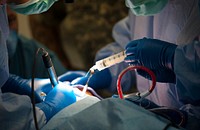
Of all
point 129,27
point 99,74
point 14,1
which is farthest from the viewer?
point 129,27

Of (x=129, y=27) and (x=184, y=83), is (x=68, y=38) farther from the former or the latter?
(x=184, y=83)

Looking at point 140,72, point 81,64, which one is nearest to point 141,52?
point 140,72

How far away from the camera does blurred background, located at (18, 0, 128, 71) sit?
348 cm

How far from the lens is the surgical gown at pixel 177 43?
Result: 1261mm

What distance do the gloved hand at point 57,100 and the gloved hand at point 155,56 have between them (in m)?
0.32

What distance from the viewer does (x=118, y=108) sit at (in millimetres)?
1162

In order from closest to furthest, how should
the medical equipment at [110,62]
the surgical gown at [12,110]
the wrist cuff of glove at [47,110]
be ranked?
1. the surgical gown at [12,110]
2. the wrist cuff of glove at [47,110]
3. the medical equipment at [110,62]

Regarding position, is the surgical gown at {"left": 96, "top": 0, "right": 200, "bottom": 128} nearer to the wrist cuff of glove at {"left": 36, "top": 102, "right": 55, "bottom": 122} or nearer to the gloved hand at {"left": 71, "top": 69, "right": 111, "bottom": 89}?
the gloved hand at {"left": 71, "top": 69, "right": 111, "bottom": 89}

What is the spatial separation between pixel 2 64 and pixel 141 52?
0.59 metres

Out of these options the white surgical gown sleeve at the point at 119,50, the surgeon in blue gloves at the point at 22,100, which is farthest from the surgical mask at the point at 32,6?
the white surgical gown sleeve at the point at 119,50

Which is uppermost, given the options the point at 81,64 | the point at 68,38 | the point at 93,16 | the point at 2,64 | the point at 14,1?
the point at 14,1

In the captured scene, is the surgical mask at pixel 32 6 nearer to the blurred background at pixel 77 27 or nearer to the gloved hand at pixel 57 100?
the gloved hand at pixel 57 100

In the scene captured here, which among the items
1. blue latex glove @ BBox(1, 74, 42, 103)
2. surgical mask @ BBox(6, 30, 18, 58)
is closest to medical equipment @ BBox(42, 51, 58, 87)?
blue latex glove @ BBox(1, 74, 42, 103)

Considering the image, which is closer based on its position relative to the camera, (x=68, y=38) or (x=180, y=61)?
(x=180, y=61)
